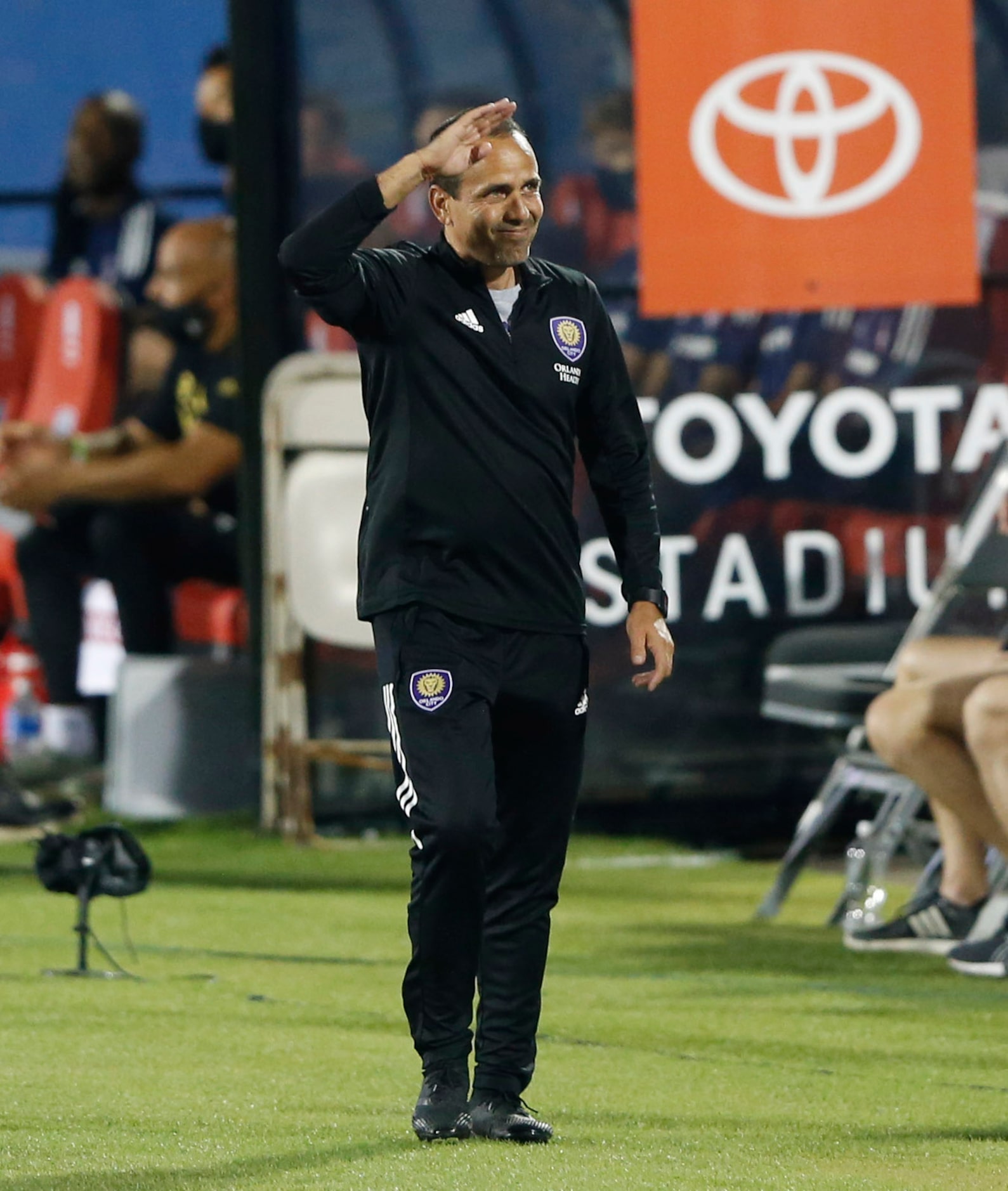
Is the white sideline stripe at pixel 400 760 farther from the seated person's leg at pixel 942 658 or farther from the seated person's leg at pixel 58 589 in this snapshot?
the seated person's leg at pixel 58 589

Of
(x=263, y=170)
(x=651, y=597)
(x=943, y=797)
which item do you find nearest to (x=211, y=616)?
(x=263, y=170)

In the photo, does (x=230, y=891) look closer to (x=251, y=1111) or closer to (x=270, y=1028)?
(x=270, y=1028)

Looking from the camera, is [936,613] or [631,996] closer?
[631,996]

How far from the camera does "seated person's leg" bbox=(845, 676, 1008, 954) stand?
19.9ft

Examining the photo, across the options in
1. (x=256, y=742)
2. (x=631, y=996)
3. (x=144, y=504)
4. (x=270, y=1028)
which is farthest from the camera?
(x=144, y=504)

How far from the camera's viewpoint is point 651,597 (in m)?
3.92

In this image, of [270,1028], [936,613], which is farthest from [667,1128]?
[936,613]

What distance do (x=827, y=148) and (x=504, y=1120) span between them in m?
5.36

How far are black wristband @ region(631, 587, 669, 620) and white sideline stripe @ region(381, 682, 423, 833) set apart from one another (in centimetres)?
42

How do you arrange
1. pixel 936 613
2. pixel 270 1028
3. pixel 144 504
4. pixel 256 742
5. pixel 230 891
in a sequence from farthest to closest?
pixel 144 504
pixel 256 742
pixel 230 891
pixel 936 613
pixel 270 1028

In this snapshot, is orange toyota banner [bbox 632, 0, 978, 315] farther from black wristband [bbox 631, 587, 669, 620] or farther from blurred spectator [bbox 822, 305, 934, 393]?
black wristband [bbox 631, 587, 669, 620]

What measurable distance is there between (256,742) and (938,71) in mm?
3360

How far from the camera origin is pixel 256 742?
934cm

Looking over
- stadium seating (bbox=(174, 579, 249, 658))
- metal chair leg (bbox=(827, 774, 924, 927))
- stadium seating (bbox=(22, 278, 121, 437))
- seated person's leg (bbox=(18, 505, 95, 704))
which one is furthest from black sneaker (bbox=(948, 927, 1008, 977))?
stadium seating (bbox=(22, 278, 121, 437))
